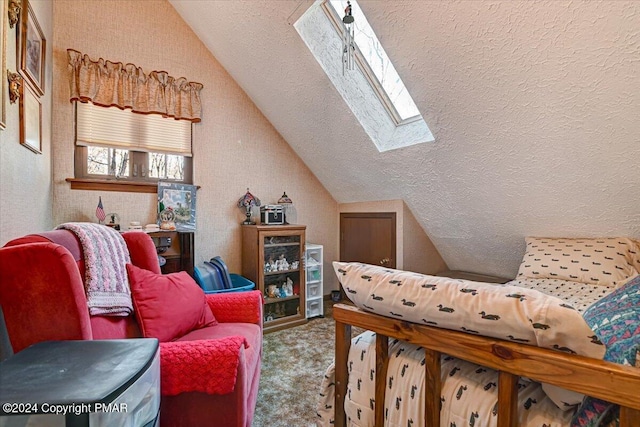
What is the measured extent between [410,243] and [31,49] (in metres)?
3.16

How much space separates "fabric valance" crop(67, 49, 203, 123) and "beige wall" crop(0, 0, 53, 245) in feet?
0.57

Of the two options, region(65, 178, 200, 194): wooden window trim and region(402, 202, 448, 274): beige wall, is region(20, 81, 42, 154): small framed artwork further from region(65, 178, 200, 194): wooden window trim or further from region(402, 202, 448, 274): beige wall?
region(402, 202, 448, 274): beige wall

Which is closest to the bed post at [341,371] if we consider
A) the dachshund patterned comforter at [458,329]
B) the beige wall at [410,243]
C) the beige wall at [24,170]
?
the dachshund patterned comforter at [458,329]

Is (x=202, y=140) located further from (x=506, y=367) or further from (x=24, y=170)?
(x=506, y=367)

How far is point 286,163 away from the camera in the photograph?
11.1ft

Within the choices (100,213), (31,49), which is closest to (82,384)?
(31,49)

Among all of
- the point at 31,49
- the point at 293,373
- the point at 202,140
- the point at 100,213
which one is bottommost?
the point at 293,373

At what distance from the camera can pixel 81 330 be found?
970mm

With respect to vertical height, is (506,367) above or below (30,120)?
below

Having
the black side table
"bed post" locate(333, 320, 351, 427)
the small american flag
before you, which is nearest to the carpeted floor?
"bed post" locate(333, 320, 351, 427)

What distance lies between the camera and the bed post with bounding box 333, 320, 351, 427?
106 cm

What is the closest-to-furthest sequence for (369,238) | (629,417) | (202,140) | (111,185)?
(629,417) → (111,185) → (202,140) → (369,238)

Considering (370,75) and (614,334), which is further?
(370,75)

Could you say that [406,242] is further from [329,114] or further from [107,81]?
[107,81]
